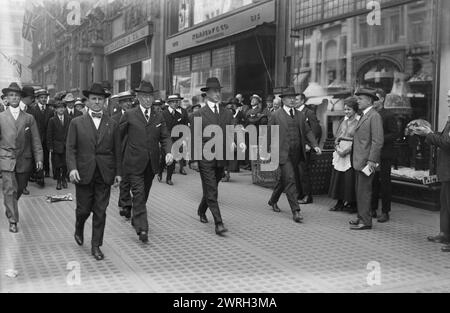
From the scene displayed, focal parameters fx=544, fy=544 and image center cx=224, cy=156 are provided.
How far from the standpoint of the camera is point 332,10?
11078 mm

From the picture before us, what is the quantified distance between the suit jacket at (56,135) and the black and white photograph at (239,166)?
0.13ft

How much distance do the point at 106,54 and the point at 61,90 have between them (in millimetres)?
1915

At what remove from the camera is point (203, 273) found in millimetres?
4980

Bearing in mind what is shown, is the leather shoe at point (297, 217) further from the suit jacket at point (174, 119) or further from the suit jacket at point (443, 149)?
the suit jacket at point (174, 119)

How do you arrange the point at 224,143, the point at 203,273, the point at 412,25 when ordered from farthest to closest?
the point at 412,25
the point at 224,143
the point at 203,273

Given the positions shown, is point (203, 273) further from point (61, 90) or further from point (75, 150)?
point (61, 90)

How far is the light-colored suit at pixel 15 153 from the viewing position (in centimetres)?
664

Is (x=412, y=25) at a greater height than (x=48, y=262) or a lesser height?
greater

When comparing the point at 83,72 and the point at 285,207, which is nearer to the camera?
the point at 285,207

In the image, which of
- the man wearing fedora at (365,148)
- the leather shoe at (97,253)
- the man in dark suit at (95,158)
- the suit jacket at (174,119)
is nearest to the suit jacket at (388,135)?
the man wearing fedora at (365,148)

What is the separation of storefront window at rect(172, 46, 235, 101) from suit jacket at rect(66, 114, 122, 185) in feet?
31.3
